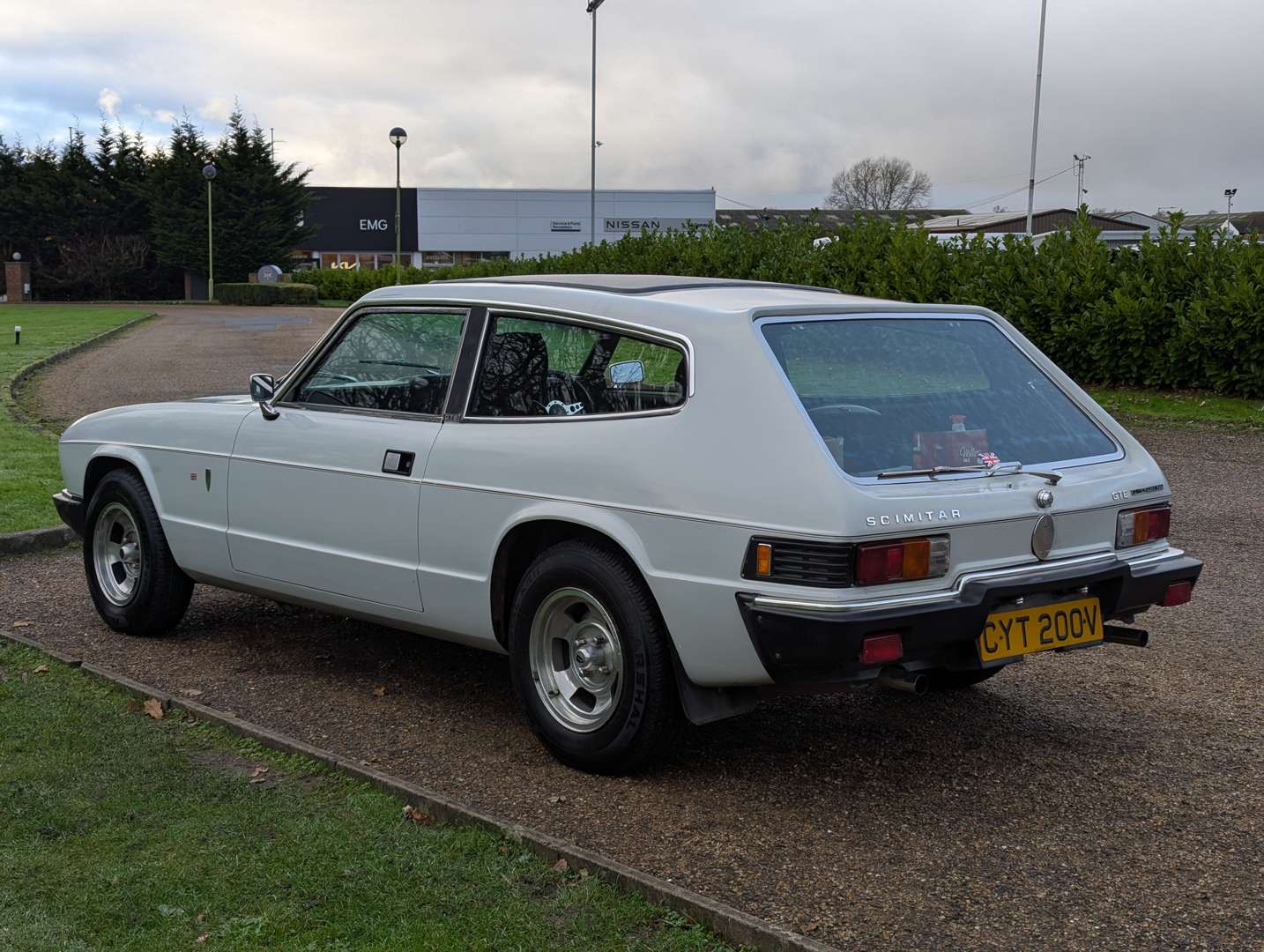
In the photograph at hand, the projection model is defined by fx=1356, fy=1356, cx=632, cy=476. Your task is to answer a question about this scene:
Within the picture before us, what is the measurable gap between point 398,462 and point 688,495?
4.53ft

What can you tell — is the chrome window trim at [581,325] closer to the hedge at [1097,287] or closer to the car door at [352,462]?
the car door at [352,462]

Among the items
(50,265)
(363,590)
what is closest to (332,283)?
(50,265)

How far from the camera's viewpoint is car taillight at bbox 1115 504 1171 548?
179 inches

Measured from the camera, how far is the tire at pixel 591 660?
4.21 m

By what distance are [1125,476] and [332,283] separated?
189ft

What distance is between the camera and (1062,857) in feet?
12.5

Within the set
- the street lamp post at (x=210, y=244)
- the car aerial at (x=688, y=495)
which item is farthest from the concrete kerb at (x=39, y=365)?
the street lamp post at (x=210, y=244)

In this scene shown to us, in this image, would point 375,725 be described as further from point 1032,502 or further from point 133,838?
point 1032,502

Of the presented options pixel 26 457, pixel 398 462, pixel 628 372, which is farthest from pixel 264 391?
pixel 26 457

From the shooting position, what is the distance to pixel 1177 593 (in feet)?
15.3

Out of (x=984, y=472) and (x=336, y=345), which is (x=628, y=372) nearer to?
(x=984, y=472)

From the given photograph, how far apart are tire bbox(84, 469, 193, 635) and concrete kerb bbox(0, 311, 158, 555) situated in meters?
1.87

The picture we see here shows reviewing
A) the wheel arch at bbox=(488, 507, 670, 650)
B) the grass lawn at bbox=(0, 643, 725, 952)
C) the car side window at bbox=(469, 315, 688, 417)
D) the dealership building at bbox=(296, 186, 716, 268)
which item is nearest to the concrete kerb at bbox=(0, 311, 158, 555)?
the grass lawn at bbox=(0, 643, 725, 952)

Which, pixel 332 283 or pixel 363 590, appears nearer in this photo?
pixel 363 590
